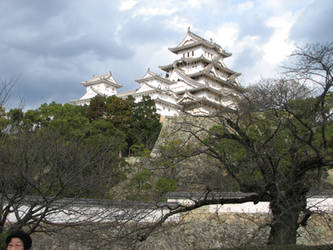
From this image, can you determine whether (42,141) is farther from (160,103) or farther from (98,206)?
(160,103)

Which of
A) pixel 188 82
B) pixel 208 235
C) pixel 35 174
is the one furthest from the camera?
pixel 188 82

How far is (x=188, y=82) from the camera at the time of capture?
32125 millimetres

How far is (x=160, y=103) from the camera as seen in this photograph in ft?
99.6

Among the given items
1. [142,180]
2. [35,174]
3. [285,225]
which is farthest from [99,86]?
[285,225]

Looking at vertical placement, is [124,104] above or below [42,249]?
above

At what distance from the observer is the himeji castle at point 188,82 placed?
98.6ft

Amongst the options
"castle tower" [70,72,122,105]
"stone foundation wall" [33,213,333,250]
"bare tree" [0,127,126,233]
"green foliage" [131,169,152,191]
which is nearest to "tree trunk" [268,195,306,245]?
"stone foundation wall" [33,213,333,250]

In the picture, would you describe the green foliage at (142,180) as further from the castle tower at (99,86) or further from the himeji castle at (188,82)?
the castle tower at (99,86)

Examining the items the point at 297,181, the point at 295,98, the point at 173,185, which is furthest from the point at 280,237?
the point at 173,185

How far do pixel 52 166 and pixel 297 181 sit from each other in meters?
4.75

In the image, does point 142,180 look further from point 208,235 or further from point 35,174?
point 35,174

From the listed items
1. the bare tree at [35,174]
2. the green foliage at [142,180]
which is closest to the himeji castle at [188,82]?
the green foliage at [142,180]

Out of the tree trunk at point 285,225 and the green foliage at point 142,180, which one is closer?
the tree trunk at point 285,225

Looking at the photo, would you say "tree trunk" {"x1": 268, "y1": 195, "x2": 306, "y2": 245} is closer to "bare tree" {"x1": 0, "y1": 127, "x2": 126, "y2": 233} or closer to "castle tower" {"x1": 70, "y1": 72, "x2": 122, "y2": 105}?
"bare tree" {"x1": 0, "y1": 127, "x2": 126, "y2": 233}
